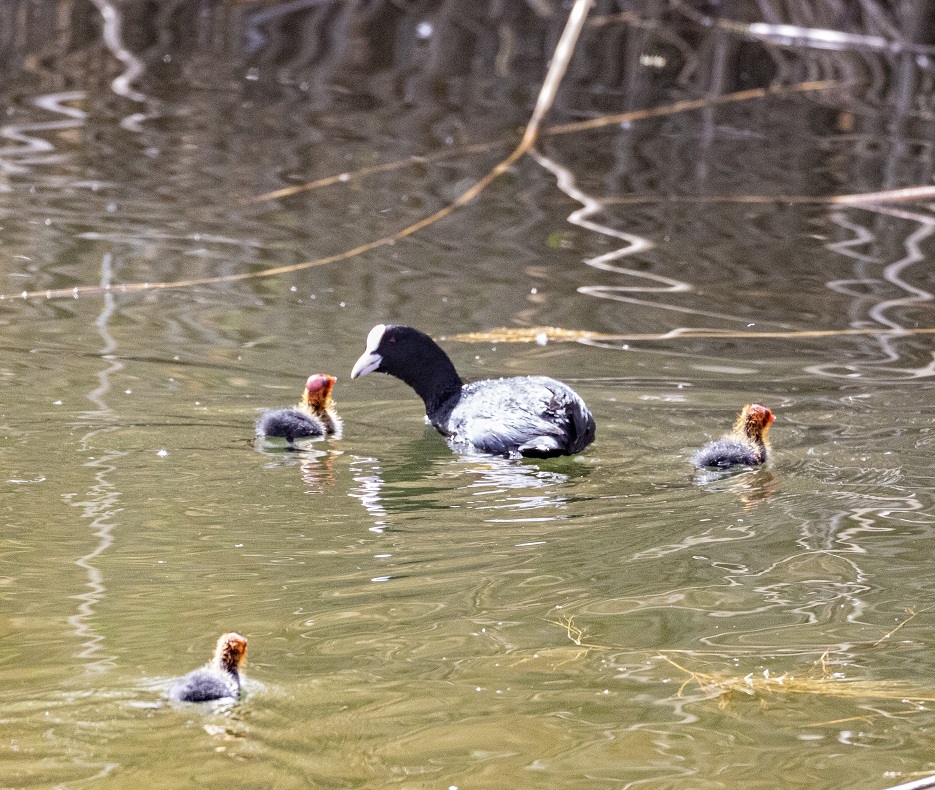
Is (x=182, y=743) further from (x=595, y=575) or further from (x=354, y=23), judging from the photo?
(x=354, y=23)

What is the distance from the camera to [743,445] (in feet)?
18.0

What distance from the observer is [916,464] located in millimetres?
A: 5602

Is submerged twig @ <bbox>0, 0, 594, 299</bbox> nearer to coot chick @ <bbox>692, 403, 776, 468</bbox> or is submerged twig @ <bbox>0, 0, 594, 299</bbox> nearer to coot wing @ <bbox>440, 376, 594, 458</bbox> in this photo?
coot wing @ <bbox>440, 376, 594, 458</bbox>

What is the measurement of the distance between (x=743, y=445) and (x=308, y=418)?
1.55 m

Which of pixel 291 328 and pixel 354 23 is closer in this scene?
pixel 291 328

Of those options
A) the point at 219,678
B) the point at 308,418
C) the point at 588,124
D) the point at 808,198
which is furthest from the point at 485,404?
the point at 588,124

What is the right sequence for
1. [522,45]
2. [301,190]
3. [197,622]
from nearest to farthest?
[197,622] → [301,190] → [522,45]

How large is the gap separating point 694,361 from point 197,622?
3.61 m

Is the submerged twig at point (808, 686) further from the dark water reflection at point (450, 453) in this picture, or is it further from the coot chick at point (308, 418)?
the coot chick at point (308, 418)

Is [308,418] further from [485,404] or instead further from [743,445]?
[743,445]

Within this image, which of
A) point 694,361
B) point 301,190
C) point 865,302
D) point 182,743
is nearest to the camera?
point 182,743

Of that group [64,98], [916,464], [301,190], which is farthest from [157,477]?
[64,98]

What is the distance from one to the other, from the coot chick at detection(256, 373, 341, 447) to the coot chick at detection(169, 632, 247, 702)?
7.22 ft

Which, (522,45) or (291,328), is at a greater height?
(522,45)
